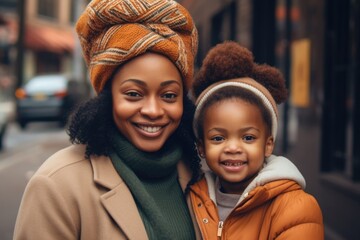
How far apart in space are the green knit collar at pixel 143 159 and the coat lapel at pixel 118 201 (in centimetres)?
7

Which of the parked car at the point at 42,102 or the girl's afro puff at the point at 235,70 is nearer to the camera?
the girl's afro puff at the point at 235,70

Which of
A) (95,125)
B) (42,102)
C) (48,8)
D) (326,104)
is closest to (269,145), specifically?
(95,125)

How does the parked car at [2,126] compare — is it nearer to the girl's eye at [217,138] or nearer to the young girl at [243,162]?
the young girl at [243,162]

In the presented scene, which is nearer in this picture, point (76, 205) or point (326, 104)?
point (76, 205)

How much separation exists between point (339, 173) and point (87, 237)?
4.27 meters

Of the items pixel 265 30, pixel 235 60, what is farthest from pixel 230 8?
pixel 235 60

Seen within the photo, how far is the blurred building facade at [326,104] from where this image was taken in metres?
5.58

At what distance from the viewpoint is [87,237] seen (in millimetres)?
2186

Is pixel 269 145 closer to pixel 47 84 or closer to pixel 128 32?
pixel 128 32

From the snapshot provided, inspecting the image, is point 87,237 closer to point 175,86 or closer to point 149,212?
point 149,212

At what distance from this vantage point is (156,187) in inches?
95.8

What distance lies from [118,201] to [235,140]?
545mm

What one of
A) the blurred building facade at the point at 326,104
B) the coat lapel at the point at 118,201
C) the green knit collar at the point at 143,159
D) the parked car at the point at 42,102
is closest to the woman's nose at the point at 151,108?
the green knit collar at the point at 143,159

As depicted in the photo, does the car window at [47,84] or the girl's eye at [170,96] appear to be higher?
the girl's eye at [170,96]
